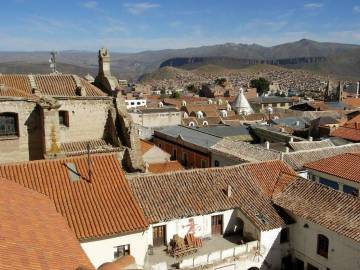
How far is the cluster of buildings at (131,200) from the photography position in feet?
65.7

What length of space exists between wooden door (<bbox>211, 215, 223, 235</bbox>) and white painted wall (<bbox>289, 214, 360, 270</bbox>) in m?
4.24

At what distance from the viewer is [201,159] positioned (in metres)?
44.4

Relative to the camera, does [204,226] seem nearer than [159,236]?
No

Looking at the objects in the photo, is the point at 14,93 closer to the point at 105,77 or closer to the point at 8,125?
the point at 8,125

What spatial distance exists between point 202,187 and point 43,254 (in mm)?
13875

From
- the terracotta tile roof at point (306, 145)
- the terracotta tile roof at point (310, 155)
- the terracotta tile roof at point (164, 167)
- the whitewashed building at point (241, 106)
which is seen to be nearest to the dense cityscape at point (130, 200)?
the terracotta tile roof at point (310, 155)

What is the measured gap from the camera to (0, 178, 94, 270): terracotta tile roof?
12555 mm

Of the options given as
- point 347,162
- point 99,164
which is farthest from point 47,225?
point 347,162

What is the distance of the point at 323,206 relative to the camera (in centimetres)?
A: 2445

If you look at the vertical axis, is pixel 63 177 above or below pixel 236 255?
above

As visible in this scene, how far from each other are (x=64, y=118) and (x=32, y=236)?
1724cm

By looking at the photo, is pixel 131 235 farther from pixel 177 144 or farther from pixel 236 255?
pixel 177 144

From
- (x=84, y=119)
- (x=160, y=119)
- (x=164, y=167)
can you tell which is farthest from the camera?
(x=160, y=119)

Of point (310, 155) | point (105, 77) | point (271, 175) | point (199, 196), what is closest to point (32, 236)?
point (199, 196)
